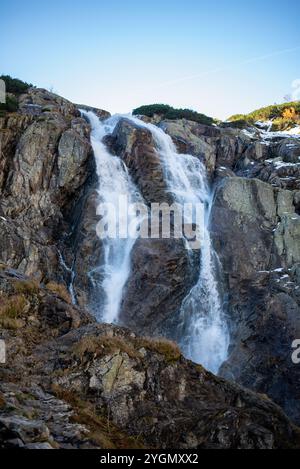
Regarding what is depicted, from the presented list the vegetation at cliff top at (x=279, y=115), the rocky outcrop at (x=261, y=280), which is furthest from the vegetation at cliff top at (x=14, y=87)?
the vegetation at cliff top at (x=279, y=115)

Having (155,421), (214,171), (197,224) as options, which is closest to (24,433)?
(155,421)

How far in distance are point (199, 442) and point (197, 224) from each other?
21842 mm

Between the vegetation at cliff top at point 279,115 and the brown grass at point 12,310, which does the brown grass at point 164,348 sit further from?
the vegetation at cliff top at point 279,115

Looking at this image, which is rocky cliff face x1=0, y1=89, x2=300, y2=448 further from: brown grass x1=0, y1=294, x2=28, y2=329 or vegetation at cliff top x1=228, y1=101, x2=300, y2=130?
vegetation at cliff top x1=228, y1=101, x2=300, y2=130

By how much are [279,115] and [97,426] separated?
52832mm

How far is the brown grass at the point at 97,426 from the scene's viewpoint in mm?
6793

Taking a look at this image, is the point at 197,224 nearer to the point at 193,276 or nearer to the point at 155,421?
the point at 193,276

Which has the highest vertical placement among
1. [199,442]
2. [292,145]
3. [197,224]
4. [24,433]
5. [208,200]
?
[292,145]

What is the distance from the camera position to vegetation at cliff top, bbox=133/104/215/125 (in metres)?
46.8

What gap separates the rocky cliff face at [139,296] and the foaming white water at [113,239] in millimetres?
609

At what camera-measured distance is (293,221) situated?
28.8m

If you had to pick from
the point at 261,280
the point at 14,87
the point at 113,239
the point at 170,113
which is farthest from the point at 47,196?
the point at 170,113

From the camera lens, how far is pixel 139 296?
2475 centimetres

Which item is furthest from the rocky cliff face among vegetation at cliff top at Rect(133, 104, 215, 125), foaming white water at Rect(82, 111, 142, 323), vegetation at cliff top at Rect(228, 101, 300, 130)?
vegetation at cliff top at Rect(228, 101, 300, 130)
